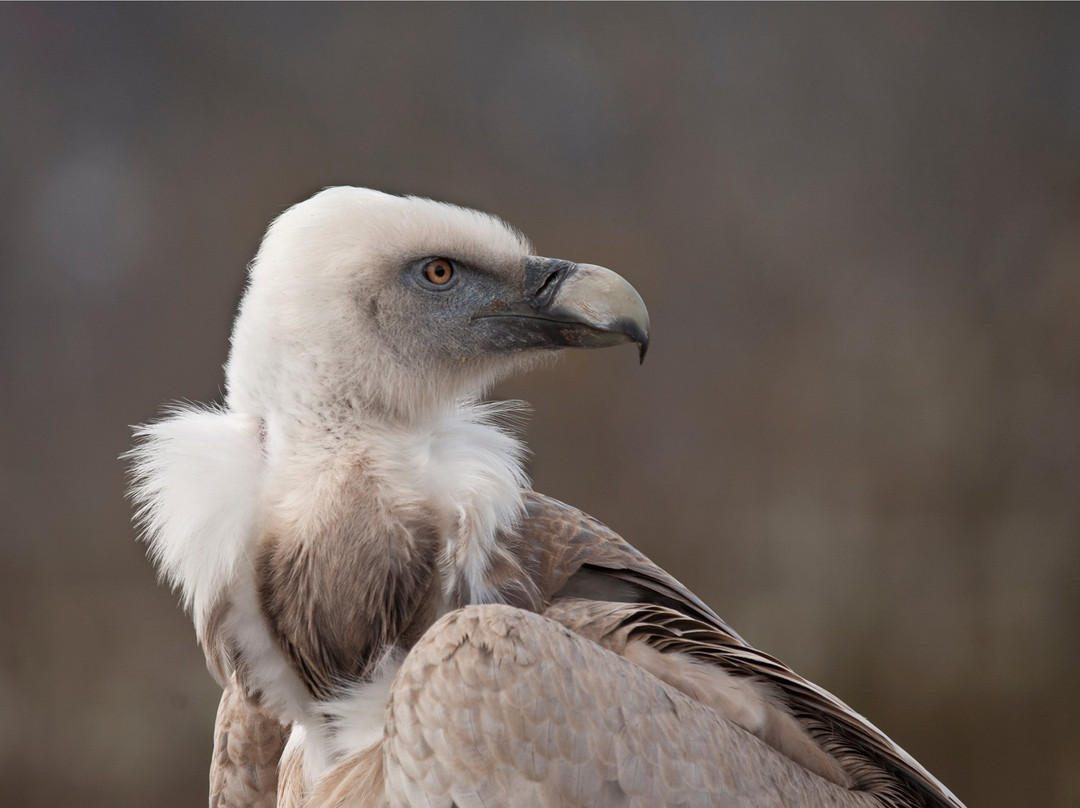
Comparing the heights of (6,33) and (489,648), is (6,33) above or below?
above

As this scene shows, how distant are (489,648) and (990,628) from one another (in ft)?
10.2

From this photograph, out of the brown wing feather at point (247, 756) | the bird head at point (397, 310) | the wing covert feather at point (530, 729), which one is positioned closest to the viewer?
the wing covert feather at point (530, 729)

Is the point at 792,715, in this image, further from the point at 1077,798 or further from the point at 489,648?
the point at 1077,798

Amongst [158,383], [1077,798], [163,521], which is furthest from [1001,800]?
[163,521]

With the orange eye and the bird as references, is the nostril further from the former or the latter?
the orange eye

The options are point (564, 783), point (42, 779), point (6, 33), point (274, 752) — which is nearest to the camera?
point (564, 783)

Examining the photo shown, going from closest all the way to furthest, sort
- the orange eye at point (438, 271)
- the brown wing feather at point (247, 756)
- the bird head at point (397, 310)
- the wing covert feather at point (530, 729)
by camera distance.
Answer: the wing covert feather at point (530, 729) < the bird head at point (397, 310) < the orange eye at point (438, 271) < the brown wing feather at point (247, 756)

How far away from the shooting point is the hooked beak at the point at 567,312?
5.03 feet

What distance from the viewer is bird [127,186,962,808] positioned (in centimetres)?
126

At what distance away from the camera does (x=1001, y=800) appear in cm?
401

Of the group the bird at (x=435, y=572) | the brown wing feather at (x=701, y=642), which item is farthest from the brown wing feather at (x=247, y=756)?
the brown wing feather at (x=701, y=642)

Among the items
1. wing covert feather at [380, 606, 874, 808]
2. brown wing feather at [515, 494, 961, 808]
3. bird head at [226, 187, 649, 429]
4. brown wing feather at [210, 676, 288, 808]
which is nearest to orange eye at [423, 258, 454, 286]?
bird head at [226, 187, 649, 429]

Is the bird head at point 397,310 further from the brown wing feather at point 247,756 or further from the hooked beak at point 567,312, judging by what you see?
the brown wing feather at point 247,756

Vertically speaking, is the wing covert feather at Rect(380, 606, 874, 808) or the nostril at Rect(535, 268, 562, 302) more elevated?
the nostril at Rect(535, 268, 562, 302)
